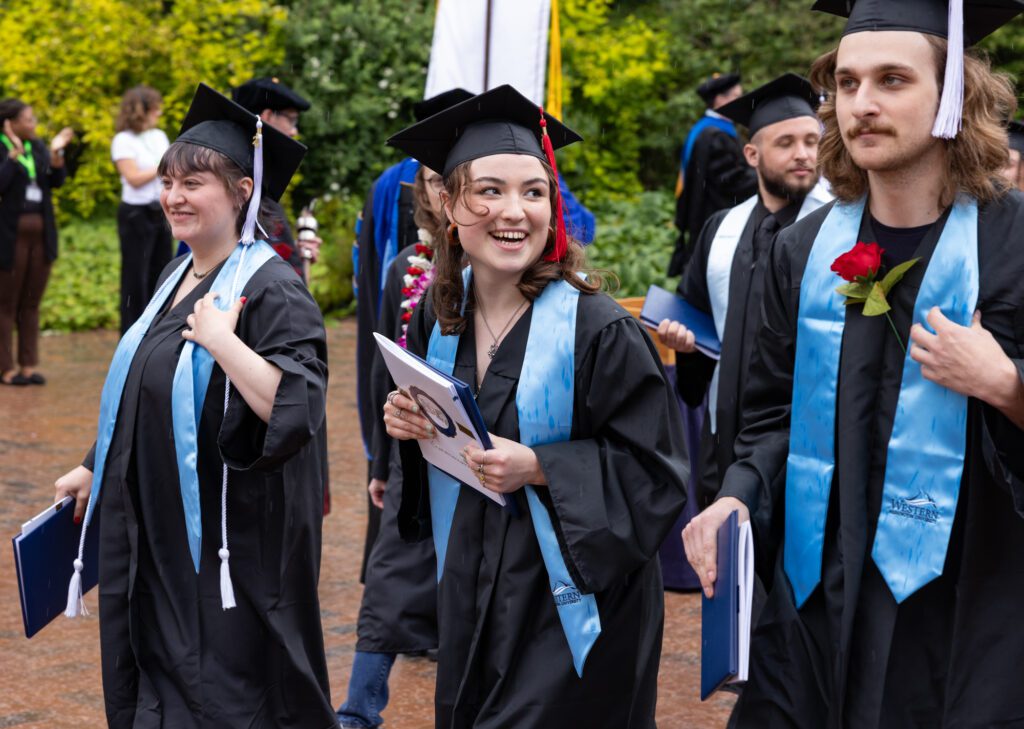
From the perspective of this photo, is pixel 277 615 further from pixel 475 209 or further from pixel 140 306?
pixel 140 306

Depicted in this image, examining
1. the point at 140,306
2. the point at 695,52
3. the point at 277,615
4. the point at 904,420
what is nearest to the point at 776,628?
the point at 904,420

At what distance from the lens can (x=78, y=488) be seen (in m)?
4.21

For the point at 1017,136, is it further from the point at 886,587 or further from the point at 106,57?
the point at 106,57

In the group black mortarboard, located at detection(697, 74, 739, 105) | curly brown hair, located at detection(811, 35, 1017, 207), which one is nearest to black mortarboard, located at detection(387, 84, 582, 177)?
curly brown hair, located at detection(811, 35, 1017, 207)

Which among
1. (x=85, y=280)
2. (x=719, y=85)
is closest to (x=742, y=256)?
(x=719, y=85)

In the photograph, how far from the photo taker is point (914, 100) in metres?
2.92

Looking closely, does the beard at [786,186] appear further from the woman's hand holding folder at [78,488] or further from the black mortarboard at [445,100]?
the woman's hand holding folder at [78,488]

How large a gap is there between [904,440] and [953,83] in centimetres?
72

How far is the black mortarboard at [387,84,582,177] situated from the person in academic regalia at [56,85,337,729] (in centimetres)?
64

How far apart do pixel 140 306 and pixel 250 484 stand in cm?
903

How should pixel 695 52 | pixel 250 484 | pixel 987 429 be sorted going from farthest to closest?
pixel 695 52
pixel 250 484
pixel 987 429

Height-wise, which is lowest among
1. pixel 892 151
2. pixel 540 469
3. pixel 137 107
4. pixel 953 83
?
pixel 540 469

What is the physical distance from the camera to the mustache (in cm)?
293

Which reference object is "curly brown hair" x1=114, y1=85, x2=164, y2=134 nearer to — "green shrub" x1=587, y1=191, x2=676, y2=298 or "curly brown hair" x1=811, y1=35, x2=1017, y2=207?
"green shrub" x1=587, y1=191, x2=676, y2=298
